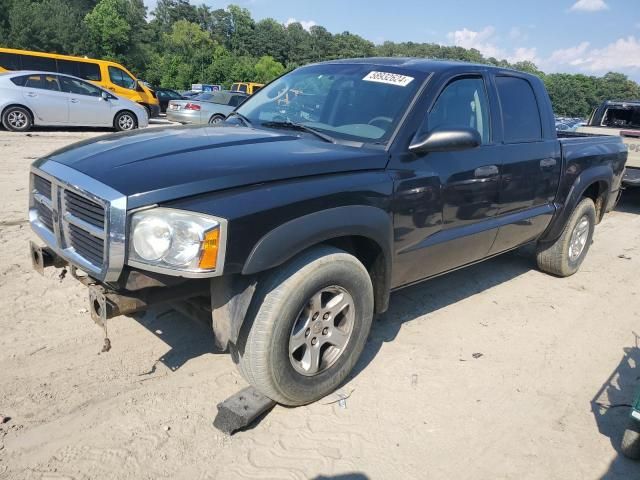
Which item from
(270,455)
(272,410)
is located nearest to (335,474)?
(270,455)

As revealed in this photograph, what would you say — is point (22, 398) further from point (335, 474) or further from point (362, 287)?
point (362, 287)

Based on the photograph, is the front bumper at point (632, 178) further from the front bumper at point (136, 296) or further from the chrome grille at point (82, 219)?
the chrome grille at point (82, 219)

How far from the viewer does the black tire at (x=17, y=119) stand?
1270cm

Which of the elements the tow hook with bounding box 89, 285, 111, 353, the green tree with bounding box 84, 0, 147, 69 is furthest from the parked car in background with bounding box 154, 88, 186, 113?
the green tree with bounding box 84, 0, 147, 69

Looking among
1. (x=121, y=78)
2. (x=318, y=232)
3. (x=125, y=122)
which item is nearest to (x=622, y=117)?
(x=318, y=232)

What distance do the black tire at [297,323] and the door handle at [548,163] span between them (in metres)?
Answer: 2.18

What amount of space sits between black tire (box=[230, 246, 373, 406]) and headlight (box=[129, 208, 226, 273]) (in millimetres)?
394

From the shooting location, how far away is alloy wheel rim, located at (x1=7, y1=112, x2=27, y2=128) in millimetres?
12789

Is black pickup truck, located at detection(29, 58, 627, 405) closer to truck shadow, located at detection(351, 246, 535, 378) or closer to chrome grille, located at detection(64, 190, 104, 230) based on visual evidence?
chrome grille, located at detection(64, 190, 104, 230)

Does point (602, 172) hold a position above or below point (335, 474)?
above

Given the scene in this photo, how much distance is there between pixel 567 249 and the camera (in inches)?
203

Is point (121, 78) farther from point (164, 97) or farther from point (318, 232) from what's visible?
point (318, 232)

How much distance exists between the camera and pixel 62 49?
2114 inches

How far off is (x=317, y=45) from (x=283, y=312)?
10823cm
